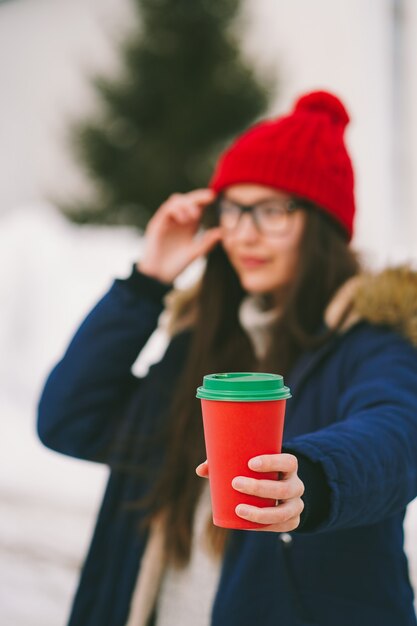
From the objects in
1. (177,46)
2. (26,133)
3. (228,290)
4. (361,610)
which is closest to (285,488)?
(361,610)

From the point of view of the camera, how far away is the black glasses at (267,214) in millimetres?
1286

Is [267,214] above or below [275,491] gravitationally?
above

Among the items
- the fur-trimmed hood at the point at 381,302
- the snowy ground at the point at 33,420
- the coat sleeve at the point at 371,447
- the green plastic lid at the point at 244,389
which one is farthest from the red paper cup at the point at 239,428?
the snowy ground at the point at 33,420

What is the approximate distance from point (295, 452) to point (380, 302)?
53cm

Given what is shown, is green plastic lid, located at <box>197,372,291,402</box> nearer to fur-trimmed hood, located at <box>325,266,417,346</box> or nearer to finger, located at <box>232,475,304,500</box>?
Answer: finger, located at <box>232,475,304,500</box>

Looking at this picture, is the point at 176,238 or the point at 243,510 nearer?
the point at 243,510

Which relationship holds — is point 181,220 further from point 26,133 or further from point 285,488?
point 26,133

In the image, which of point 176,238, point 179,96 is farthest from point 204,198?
point 179,96

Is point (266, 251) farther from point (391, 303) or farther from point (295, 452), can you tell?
point (295, 452)

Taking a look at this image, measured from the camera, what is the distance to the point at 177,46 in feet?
19.7

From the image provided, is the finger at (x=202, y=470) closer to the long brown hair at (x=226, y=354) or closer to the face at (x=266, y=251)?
the long brown hair at (x=226, y=354)

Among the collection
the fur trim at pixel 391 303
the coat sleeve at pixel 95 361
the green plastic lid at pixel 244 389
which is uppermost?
the fur trim at pixel 391 303

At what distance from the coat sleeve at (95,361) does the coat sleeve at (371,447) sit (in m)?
0.47

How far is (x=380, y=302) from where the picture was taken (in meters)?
1.15
